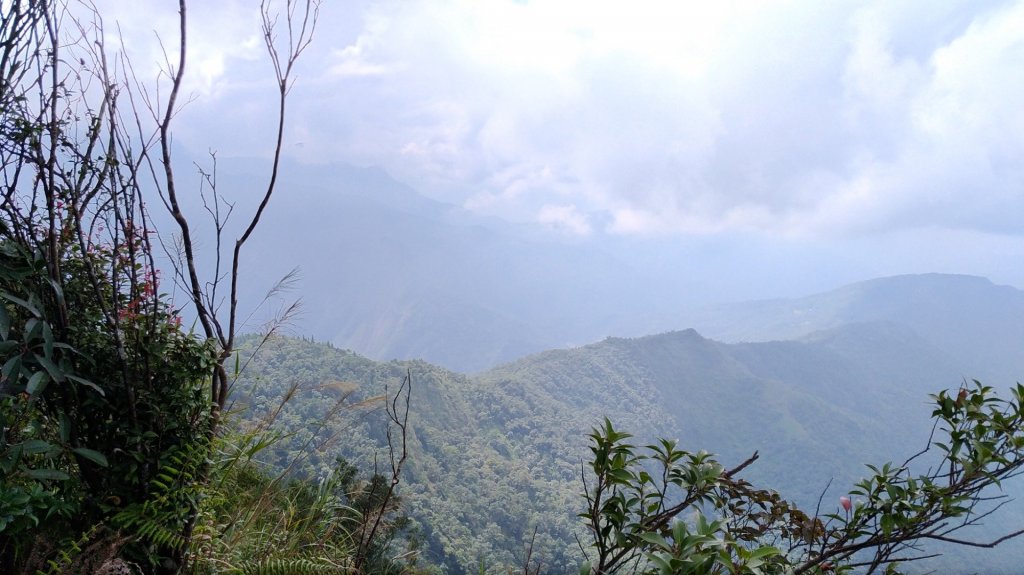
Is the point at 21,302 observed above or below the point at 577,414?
above

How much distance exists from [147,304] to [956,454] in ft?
6.64

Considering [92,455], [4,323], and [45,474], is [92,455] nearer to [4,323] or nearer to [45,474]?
[45,474]

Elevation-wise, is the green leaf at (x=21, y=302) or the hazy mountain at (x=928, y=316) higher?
the hazy mountain at (x=928, y=316)

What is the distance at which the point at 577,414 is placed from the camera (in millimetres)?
40125

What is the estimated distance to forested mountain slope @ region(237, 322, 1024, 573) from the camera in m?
13.3

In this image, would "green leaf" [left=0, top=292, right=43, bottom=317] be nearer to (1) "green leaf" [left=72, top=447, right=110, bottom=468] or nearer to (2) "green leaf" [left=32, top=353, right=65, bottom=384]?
(2) "green leaf" [left=32, top=353, right=65, bottom=384]

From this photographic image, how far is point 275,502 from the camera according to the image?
2.71 m

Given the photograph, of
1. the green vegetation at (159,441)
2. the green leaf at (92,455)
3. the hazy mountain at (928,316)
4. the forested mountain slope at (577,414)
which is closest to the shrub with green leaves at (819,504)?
the green vegetation at (159,441)

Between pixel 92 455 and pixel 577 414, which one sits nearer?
pixel 92 455

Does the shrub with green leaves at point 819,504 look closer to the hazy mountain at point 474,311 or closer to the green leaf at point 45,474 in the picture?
the green leaf at point 45,474

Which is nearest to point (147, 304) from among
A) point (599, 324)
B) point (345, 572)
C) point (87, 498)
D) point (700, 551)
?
point (87, 498)

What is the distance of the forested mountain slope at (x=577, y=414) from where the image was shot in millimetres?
13266

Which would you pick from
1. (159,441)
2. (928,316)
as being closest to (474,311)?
(928,316)

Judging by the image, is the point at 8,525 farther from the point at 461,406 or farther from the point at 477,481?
the point at 461,406
